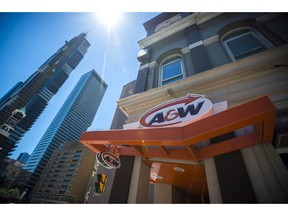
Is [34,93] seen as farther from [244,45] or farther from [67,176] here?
[244,45]

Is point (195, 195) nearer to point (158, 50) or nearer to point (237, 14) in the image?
point (158, 50)

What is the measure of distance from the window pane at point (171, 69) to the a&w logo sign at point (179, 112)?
3424 millimetres

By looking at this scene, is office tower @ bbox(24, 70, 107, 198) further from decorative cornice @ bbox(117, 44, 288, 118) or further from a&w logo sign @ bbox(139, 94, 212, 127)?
decorative cornice @ bbox(117, 44, 288, 118)

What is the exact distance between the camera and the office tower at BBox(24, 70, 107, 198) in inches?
6304

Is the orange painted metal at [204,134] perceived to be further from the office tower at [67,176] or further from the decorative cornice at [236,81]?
the office tower at [67,176]

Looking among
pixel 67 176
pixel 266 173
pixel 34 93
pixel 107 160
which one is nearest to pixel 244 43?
pixel 266 173

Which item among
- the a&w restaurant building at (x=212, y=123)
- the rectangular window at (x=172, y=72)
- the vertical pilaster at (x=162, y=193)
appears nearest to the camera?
the a&w restaurant building at (x=212, y=123)

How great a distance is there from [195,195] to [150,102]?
27.6 ft

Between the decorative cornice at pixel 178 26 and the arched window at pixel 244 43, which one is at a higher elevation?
the decorative cornice at pixel 178 26

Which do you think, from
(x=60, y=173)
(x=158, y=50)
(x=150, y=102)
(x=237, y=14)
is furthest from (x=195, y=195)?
(x=60, y=173)

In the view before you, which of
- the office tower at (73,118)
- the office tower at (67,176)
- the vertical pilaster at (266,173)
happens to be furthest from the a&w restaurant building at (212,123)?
the office tower at (73,118)

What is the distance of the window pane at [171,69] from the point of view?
8109 millimetres

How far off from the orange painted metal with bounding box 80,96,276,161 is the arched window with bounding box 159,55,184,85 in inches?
165

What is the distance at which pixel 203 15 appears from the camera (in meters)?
8.96
